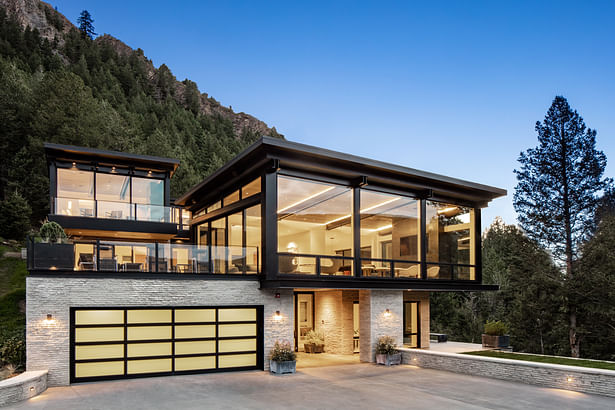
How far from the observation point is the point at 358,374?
12.7 m

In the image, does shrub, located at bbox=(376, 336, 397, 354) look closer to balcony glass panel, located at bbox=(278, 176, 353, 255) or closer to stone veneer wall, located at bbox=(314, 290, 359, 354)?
stone veneer wall, located at bbox=(314, 290, 359, 354)

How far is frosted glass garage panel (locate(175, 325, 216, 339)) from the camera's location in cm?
1249

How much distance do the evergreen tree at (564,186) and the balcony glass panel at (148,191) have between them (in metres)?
21.5

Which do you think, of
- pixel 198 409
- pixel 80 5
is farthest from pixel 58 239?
pixel 80 5

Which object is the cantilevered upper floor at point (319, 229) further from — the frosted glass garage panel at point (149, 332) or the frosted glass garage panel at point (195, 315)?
the frosted glass garage panel at point (149, 332)

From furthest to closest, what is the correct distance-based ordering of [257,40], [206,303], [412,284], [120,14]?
[120,14], [257,40], [412,284], [206,303]

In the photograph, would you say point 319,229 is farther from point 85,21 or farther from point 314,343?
point 85,21

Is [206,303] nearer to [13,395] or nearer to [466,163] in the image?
[13,395]

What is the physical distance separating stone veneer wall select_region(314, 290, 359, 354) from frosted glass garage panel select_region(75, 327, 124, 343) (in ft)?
26.2

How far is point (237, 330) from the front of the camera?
1318 centimetres

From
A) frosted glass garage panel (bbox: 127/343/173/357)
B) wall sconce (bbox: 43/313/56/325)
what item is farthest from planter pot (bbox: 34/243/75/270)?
frosted glass garage panel (bbox: 127/343/173/357)

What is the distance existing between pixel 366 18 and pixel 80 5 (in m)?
129

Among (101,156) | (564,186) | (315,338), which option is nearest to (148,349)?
(315,338)

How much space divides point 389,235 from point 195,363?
24.7ft
